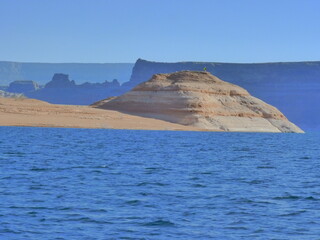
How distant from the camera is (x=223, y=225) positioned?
72.0ft

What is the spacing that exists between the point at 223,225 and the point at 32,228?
5.34 meters

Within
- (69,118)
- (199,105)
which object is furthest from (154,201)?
(199,105)

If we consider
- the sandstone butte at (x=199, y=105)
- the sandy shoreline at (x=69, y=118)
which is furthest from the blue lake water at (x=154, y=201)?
the sandstone butte at (x=199, y=105)

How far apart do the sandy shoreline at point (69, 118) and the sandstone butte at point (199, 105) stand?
16.0ft

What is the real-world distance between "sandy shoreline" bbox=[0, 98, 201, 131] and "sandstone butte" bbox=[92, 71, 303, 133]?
4865mm

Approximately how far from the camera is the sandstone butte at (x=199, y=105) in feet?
435

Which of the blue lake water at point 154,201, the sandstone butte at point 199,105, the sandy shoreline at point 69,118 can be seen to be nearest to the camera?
the blue lake water at point 154,201

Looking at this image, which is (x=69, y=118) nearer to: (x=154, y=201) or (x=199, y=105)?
(x=199, y=105)

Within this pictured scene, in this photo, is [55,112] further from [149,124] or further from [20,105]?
[149,124]

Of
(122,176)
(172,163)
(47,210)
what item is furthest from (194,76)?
(47,210)

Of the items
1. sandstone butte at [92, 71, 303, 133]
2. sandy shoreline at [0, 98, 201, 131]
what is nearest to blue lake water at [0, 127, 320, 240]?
sandy shoreline at [0, 98, 201, 131]

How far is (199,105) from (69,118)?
24561 millimetres

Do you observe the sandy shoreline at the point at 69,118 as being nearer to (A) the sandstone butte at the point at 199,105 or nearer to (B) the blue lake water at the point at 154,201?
(A) the sandstone butte at the point at 199,105

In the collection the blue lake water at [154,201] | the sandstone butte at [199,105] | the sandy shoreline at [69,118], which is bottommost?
the blue lake water at [154,201]
